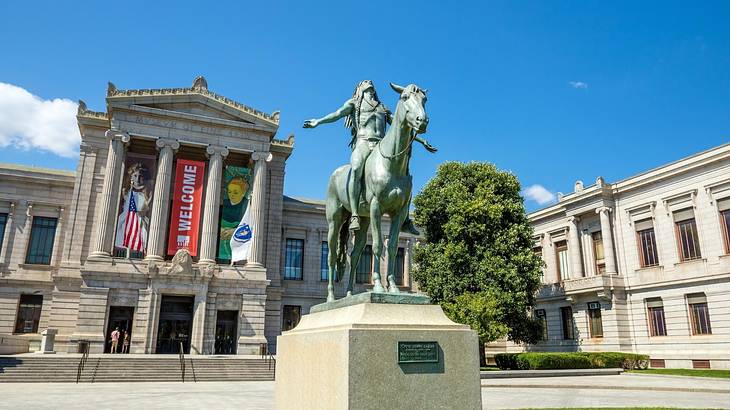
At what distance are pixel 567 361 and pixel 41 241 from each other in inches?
1409

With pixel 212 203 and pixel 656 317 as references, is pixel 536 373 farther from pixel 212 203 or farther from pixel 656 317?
pixel 212 203

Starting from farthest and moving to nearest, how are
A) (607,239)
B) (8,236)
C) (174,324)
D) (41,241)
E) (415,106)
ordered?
(607,239) < (41,241) < (8,236) < (174,324) < (415,106)

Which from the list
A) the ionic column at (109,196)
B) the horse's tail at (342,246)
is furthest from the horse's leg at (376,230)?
the ionic column at (109,196)

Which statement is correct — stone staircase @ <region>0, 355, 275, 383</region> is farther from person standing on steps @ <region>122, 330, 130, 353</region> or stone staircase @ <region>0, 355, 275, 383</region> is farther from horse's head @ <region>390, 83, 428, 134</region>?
horse's head @ <region>390, 83, 428, 134</region>

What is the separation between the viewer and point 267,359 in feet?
95.9

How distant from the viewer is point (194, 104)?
1422 inches

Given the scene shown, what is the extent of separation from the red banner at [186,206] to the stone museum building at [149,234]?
0.23ft

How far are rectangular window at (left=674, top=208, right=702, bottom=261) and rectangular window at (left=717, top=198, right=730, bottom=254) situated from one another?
1.64 meters

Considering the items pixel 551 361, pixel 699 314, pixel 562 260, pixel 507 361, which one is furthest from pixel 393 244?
pixel 562 260

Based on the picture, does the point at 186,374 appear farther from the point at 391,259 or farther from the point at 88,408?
the point at 391,259

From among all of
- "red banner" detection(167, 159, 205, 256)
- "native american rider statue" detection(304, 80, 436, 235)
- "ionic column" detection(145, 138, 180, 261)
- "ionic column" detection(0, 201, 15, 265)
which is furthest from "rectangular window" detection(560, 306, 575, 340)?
"ionic column" detection(0, 201, 15, 265)

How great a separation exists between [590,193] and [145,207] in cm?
3196

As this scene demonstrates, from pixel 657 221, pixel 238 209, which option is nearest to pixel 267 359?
pixel 238 209

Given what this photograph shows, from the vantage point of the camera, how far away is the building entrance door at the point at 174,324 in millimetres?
31969
